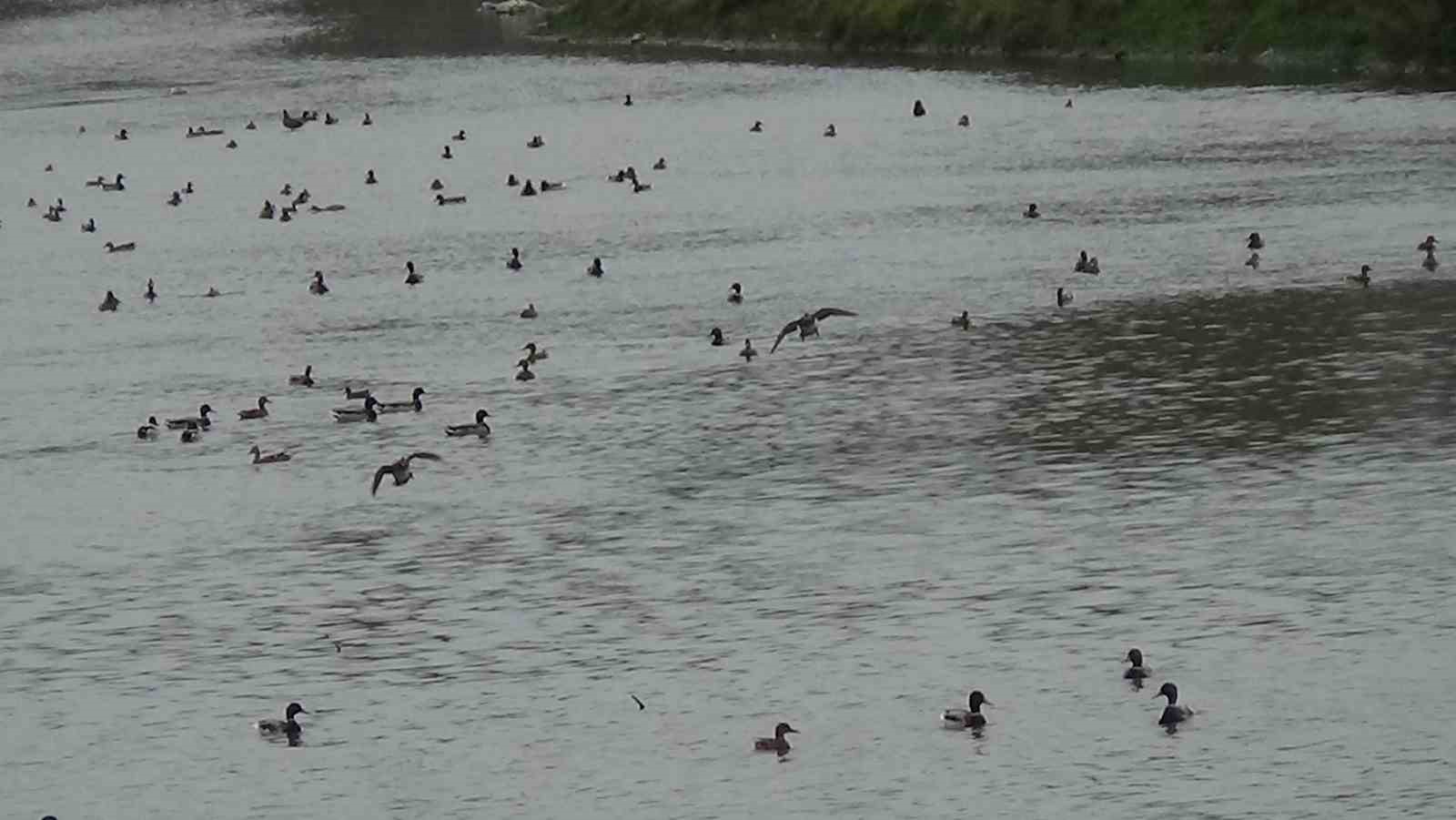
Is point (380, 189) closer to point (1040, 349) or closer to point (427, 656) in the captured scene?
point (1040, 349)

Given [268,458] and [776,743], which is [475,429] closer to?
[268,458]

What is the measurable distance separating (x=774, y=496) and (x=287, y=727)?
12.3 metres

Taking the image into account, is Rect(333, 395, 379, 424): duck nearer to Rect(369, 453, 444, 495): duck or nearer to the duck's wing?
Rect(369, 453, 444, 495): duck

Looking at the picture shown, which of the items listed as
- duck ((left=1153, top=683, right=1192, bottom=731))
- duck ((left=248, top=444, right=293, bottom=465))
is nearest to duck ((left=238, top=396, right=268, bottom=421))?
duck ((left=248, top=444, right=293, bottom=465))

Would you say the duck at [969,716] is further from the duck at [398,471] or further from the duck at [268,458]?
the duck at [268,458]

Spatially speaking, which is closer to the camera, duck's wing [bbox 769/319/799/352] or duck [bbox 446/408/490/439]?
duck [bbox 446/408/490/439]

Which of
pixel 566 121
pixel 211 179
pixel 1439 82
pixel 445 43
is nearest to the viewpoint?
pixel 1439 82

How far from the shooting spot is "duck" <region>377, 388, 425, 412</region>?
51656mm

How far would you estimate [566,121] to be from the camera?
100062mm

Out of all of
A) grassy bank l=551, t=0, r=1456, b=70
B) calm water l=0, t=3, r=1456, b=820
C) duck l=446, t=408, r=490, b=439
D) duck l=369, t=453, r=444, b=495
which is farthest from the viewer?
grassy bank l=551, t=0, r=1456, b=70

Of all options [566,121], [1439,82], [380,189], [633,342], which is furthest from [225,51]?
[633,342]

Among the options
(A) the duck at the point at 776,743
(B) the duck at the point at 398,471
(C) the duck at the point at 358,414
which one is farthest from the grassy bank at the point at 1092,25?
(A) the duck at the point at 776,743

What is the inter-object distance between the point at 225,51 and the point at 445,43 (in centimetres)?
1157

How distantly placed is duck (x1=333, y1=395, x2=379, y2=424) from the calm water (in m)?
0.54
